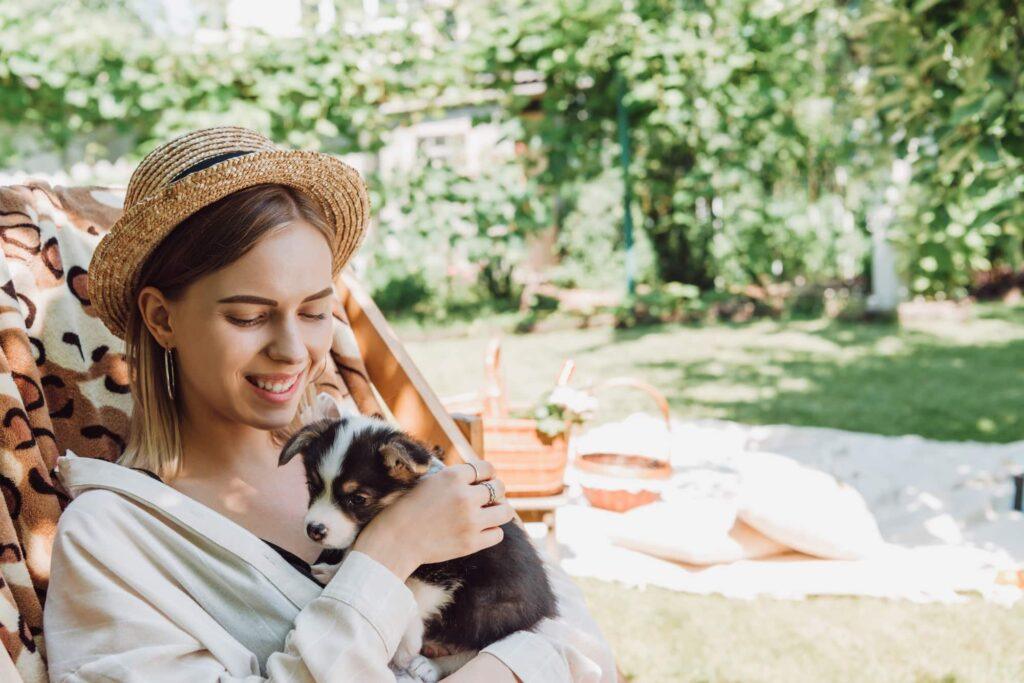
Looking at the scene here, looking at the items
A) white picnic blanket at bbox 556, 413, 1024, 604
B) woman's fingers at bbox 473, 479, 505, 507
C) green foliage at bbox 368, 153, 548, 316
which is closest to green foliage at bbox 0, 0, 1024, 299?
green foliage at bbox 368, 153, 548, 316

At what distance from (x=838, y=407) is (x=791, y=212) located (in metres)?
5.78

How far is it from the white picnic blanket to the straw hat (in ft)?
9.44

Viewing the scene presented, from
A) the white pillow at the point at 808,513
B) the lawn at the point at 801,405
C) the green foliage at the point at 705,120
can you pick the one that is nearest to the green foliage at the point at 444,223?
the green foliage at the point at 705,120

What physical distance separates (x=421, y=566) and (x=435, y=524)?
184mm

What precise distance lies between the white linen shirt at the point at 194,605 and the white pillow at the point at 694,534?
2.58m

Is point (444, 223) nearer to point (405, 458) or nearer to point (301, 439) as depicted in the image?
point (301, 439)

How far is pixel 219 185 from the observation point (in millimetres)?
1534

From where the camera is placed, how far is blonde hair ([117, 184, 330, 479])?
61.2 inches

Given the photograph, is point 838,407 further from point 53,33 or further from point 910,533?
point 53,33

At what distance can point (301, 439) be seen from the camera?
1774 mm

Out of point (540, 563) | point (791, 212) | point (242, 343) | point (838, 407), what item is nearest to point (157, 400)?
point (242, 343)

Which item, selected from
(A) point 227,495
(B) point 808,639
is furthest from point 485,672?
(B) point 808,639

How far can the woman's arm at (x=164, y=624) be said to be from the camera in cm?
129

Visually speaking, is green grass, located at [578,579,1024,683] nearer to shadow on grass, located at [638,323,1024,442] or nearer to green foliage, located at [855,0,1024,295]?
green foliage, located at [855,0,1024,295]
